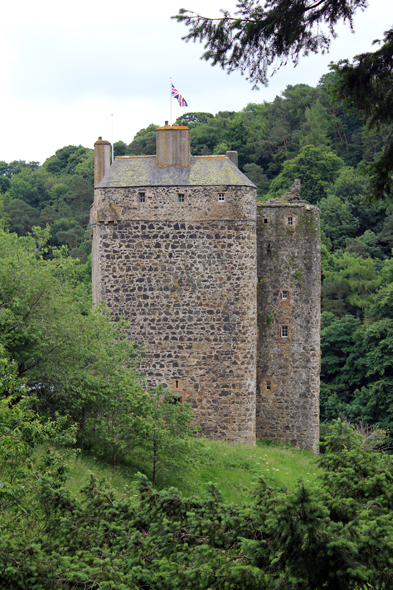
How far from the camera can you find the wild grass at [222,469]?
21547mm

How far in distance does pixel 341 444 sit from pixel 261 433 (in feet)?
61.7

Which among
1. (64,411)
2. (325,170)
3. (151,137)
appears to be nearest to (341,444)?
(64,411)

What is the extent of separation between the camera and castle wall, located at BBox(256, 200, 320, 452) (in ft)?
102

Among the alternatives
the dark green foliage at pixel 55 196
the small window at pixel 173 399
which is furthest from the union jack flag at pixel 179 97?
the dark green foliage at pixel 55 196

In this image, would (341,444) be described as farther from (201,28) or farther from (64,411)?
(64,411)

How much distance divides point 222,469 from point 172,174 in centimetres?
1218

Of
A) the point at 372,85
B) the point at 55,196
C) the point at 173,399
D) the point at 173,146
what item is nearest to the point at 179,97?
the point at 173,146

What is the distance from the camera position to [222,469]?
2522 centimetres

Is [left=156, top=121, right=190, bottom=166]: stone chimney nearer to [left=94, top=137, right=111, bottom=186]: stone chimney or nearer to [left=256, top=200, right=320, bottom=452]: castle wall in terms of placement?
[left=94, top=137, right=111, bottom=186]: stone chimney

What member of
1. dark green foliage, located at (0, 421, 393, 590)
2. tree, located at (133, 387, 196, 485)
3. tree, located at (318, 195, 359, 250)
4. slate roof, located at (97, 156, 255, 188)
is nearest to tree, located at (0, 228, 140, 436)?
tree, located at (133, 387, 196, 485)

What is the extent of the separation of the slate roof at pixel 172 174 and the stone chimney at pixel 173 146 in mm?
291

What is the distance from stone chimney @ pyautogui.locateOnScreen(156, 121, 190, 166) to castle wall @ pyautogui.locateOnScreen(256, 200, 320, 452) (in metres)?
4.58

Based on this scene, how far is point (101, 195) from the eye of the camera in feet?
94.0

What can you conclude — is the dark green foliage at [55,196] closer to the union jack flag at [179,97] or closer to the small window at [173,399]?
the union jack flag at [179,97]
